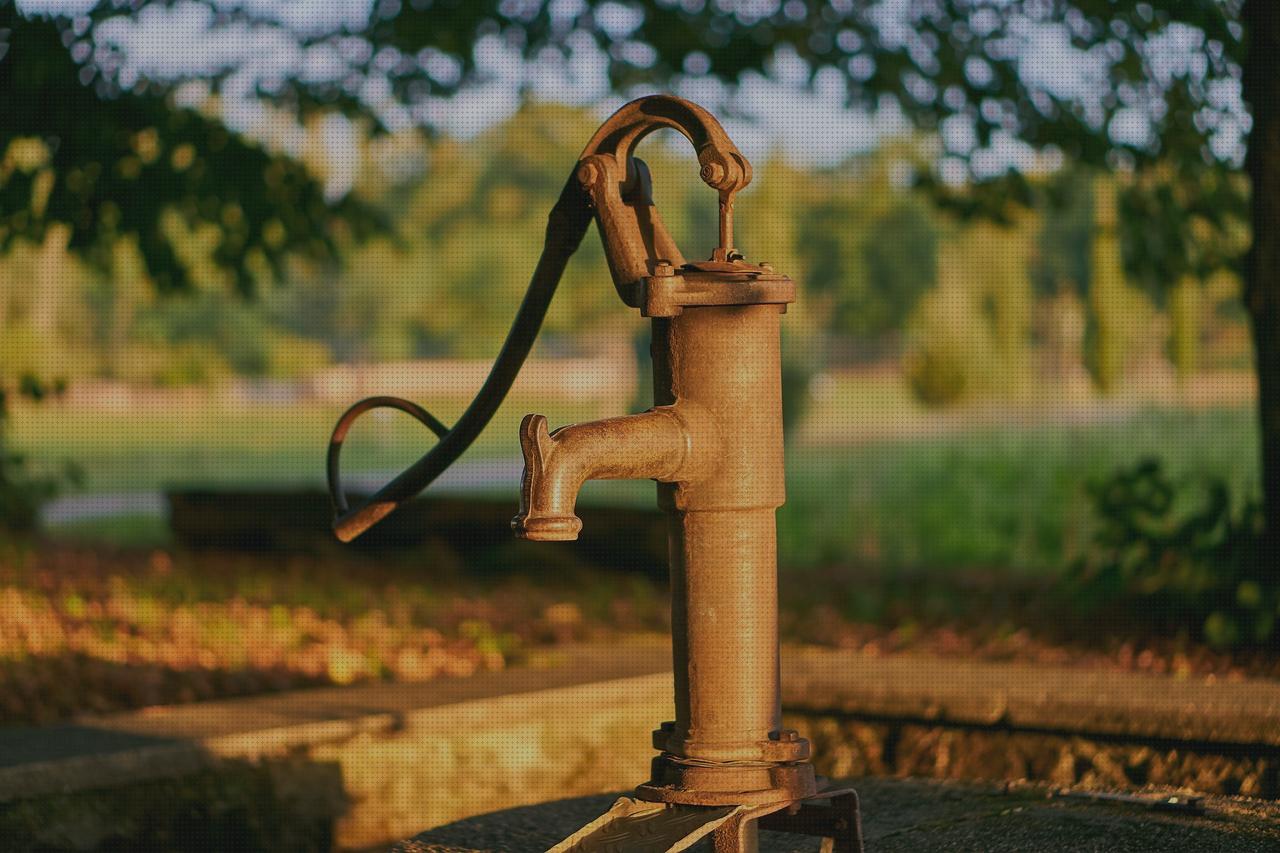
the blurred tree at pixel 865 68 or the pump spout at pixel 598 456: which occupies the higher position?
the blurred tree at pixel 865 68

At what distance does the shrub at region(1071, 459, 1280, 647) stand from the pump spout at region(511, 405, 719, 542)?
10.0ft

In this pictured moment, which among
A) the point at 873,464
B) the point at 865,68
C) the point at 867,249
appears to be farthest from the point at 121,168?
the point at 867,249

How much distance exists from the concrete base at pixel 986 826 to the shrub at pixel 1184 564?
211 cm

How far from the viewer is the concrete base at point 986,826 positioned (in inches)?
86.9

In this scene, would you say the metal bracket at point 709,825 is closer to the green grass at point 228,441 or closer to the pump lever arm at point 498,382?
the pump lever arm at point 498,382

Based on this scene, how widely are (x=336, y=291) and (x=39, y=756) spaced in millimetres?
37254

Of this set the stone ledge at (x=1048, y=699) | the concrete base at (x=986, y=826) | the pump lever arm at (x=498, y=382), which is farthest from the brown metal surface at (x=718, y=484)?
the stone ledge at (x=1048, y=699)

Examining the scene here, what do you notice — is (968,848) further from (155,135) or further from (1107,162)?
(155,135)

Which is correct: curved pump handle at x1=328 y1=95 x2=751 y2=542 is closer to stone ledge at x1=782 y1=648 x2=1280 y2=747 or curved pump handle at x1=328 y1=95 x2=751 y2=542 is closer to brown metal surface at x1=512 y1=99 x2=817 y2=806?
brown metal surface at x1=512 y1=99 x2=817 y2=806

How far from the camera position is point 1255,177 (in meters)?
4.60

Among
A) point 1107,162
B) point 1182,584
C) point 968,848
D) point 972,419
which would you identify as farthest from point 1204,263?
point 972,419

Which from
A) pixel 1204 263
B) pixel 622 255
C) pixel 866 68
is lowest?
pixel 622 255

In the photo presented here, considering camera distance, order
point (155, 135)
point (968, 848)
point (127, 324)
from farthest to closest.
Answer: point (127, 324) < point (155, 135) < point (968, 848)

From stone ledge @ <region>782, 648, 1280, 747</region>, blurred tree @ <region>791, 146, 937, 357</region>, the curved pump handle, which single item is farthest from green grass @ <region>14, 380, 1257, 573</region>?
the curved pump handle
